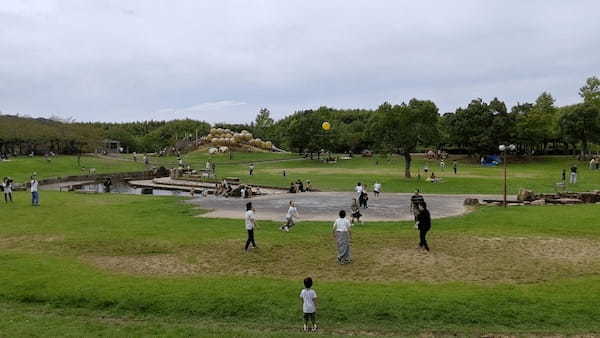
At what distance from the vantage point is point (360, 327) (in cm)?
1230

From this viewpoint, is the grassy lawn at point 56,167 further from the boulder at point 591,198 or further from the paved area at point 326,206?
the boulder at point 591,198

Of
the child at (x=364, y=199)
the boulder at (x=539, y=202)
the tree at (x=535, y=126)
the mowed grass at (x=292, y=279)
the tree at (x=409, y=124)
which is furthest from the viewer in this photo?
the tree at (x=535, y=126)

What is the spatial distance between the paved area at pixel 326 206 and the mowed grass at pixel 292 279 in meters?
3.29

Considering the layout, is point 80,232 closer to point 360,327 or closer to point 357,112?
point 360,327

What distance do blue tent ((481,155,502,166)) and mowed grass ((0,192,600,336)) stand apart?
178ft

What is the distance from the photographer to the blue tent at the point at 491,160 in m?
77.3

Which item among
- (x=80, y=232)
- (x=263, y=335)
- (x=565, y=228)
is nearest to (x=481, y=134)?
(x=565, y=228)

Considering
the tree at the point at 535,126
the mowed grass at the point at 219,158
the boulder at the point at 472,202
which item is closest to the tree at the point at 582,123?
the tree at the point at 535,126

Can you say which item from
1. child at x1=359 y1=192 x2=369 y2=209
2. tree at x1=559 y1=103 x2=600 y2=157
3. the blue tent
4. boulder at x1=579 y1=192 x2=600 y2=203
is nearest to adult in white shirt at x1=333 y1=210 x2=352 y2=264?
child at x1=359 y1=192 x2=369 y2=209

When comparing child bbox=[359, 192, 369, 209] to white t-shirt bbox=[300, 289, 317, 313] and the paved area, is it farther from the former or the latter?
white t-shirt bbox=[300, 289, 317, 313]

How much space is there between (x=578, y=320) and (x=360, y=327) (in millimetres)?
5557

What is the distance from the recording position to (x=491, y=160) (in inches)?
3159

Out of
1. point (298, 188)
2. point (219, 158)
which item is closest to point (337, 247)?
point (298, 188)

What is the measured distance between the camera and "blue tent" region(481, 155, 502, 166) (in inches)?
3044
